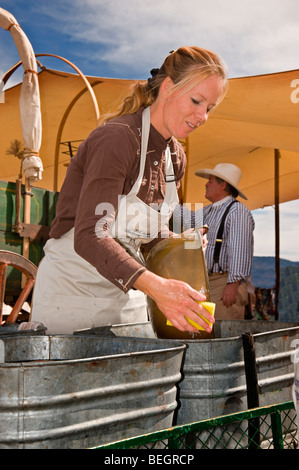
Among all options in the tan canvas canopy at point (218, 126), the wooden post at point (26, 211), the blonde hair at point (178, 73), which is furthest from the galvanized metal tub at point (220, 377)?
the tan canvas canopy at point (218, 126)

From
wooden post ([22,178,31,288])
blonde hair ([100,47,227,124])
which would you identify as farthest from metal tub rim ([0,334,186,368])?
wooden post ([22,178,31,288])

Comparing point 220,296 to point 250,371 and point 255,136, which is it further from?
point 255,136

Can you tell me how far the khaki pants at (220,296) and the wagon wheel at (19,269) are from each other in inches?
49.1

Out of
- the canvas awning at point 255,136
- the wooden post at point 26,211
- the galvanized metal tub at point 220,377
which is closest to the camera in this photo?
the galvanized metal tub at point 220,377

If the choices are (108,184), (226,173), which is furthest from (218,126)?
(108,184)

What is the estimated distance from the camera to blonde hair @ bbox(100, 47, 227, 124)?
1.44m

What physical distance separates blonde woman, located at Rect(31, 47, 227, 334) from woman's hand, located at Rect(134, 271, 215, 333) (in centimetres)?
7

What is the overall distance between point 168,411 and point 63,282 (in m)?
0.76

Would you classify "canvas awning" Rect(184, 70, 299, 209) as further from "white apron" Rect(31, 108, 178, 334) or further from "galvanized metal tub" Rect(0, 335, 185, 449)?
"galvanized metal tub" Rect(0, 335, 185, 449)

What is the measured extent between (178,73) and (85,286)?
0.71m

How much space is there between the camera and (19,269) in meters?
3.46

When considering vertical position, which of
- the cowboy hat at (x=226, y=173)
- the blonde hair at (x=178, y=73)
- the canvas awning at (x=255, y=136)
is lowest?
the blonde hair at (x=178, y=73)

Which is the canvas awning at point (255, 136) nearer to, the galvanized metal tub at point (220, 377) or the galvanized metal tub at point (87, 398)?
the galvanized metal tub at point (220, 377)

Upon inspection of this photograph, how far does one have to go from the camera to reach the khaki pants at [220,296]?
338 centimetres
